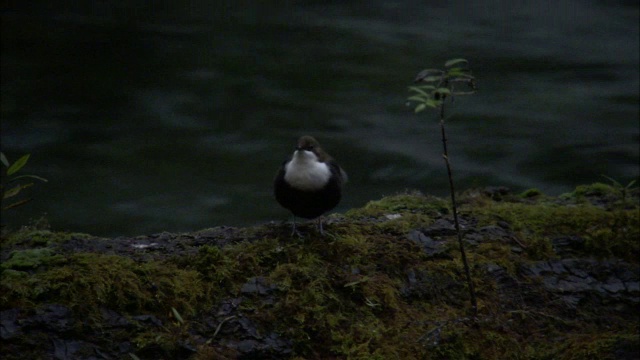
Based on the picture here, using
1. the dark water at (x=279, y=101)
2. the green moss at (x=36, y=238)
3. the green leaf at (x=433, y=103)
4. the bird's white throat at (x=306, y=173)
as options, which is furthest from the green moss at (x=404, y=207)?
the dark water at (x=279, y=101)

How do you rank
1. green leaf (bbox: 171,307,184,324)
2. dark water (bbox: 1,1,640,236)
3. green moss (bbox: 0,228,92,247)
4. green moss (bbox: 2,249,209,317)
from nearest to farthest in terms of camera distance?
green moss (bbox: 2,249,209,317) → green leaf (bbox: 171,307,184,324) → green moss (bbox: 0,228,92,247) → dark water (bbox: 1,1,640,236)

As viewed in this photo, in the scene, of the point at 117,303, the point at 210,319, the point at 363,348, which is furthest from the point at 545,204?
the point at 117,303

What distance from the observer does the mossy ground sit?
9.10ft

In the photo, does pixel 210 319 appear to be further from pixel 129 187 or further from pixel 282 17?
pixel 282 17

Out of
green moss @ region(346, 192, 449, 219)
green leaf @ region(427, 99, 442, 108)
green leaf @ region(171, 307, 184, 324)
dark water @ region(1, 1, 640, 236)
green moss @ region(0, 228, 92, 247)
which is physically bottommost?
dark water @ region(1, 1, 640, 236)

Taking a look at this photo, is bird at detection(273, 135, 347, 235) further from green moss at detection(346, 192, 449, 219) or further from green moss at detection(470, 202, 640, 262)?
green moss at detection(470, 202, 640, 262)

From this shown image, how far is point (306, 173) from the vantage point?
3.73m

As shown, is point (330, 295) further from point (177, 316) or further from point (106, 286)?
point (106, 286)

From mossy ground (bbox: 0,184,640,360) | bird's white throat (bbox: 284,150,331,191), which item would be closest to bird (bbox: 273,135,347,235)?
bird's white throat (bbox: 284,150,331,191)

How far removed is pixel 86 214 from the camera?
7.80 metres

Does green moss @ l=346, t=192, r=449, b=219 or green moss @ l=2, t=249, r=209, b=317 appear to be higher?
green moss @ l=2, t=249, r=209, b=317

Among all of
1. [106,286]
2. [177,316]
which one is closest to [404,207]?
[177,316]

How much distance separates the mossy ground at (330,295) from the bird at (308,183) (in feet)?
0.46

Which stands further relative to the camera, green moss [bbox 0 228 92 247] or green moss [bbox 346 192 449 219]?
green moss [bbox 346 192 449 219]
